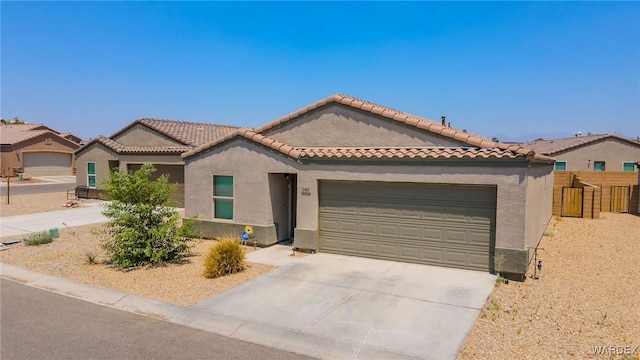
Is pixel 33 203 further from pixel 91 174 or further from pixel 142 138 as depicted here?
pixel 142 138

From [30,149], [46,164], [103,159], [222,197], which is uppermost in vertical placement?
[30,149]

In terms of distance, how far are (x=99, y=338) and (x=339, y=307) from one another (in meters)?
4.11

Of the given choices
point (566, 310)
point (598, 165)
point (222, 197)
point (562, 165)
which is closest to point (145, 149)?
point (222, 197)

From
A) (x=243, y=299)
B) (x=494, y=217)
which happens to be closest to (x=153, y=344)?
(x=243, y=299)

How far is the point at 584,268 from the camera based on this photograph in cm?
1116

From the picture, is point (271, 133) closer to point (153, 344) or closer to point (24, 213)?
point (153, 344)

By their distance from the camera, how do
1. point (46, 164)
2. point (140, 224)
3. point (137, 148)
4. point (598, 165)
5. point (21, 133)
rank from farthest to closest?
point (46, 164) → point (21, 133) → point (598, 165) → point (137, 148) → point (140, 224)

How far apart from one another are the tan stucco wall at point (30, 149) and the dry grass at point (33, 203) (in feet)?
50.1

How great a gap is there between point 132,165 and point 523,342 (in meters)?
23.7

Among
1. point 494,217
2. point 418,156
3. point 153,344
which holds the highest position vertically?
point 418,156

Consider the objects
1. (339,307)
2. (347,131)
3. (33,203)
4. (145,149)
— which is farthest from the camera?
(145,149)

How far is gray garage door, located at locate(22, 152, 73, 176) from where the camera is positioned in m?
42.5

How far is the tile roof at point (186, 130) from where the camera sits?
2462 centimetres

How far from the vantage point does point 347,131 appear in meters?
13.5
